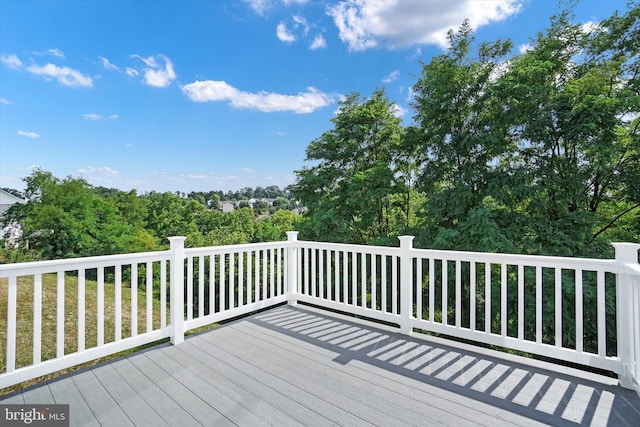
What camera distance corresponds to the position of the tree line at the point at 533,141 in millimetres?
5320

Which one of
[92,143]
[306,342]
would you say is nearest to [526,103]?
[306,342]

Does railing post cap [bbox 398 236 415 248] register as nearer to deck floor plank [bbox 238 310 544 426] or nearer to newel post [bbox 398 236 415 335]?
newel post [bbox 398 236 415 335]

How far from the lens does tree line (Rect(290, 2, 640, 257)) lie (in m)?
5.32

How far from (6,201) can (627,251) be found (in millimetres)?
24849

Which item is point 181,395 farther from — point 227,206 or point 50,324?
point 227,206

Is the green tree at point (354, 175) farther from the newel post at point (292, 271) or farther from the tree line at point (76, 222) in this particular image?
the tree line at point (76, 222)

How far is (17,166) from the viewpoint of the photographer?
16.0 m

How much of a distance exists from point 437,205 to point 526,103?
7.96 feet

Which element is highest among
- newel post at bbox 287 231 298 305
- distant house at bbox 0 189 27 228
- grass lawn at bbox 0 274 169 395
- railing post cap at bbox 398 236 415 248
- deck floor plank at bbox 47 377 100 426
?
distant house at bbox 0 189 27 228

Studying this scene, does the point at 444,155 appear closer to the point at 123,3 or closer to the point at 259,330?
the point at 259,330

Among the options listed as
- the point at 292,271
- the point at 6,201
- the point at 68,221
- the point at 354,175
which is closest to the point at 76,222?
the point at 68,221

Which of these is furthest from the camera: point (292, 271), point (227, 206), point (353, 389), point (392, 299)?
point (227, 206)

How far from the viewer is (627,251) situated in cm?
205

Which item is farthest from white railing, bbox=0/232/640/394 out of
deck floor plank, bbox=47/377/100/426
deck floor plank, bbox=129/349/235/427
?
deck floor plank, bbox=129/349/235/427
